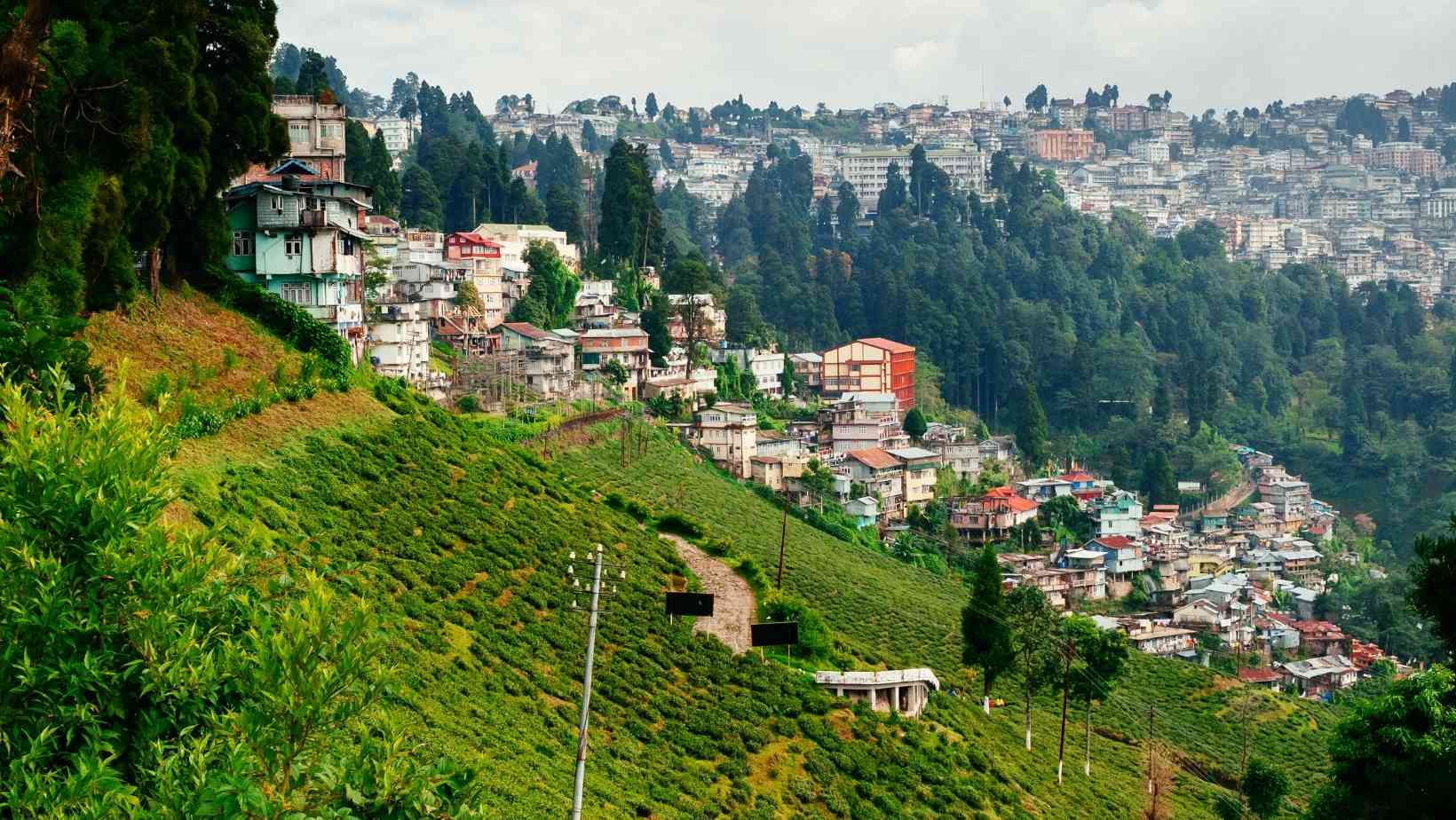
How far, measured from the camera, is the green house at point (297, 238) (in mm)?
33094

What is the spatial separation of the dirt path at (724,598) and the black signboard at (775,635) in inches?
48.0

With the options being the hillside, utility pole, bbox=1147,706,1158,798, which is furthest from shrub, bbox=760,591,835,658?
utility pole, bbox=1147,706,1158,798

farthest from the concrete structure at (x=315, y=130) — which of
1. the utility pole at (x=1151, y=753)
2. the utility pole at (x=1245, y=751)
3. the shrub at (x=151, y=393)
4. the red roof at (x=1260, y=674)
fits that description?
the red roof at (x=1260, y=674)

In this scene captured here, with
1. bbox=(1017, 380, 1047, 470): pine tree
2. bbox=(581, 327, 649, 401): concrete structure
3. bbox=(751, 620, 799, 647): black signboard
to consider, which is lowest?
bbox=(1017, 380, 1047, 470): pine tree

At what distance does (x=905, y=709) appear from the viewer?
2762cm

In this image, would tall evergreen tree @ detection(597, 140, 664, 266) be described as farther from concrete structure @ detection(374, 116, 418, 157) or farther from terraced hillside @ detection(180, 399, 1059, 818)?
concrete structure @ detection(374, 116, 418, 157)

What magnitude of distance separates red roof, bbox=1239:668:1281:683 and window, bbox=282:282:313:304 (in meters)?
40.8

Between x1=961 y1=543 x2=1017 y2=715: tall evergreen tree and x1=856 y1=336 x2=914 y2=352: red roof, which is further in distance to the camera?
x1=856 y1=336 x2=914 y2=352: red roof

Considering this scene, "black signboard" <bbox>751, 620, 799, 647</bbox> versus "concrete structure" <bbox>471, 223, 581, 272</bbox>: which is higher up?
"concrete structure" <bbox>471, 223, 581, 272</bbox>

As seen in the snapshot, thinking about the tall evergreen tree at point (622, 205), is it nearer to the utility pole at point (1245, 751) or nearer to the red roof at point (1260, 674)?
the red roof at point (1260, 674)

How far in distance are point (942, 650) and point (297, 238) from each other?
19.9m

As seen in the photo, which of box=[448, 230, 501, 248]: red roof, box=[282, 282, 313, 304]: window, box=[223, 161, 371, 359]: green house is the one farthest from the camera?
box=[448, 230, 501, 248]: red roof

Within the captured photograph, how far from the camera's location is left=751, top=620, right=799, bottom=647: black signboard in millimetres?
24984

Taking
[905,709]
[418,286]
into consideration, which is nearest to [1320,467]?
[418,286]
